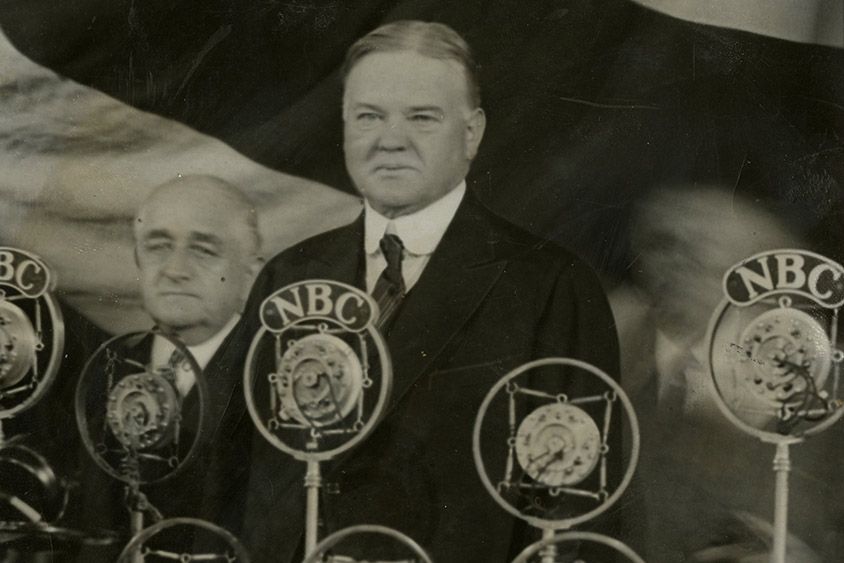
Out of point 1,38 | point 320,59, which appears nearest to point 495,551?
point 320,59

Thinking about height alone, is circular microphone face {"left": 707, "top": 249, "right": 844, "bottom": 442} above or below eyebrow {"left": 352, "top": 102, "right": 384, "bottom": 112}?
below

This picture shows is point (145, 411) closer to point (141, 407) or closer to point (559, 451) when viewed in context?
point (141, 407)

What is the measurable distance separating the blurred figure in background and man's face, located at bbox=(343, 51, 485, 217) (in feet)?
1.50

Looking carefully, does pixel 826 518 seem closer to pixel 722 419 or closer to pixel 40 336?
pixel 722 419

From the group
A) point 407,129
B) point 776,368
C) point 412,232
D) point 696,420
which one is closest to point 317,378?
point 412,232

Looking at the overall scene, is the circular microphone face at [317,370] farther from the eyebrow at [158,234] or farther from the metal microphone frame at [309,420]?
the eyebrow at [158,234]

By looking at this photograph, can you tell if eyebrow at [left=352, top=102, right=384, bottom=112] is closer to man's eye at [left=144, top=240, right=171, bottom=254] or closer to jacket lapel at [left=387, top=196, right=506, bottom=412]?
jacket lapel at [left=387, top=196, right=506, bottom=412]

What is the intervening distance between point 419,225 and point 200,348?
1.98ft

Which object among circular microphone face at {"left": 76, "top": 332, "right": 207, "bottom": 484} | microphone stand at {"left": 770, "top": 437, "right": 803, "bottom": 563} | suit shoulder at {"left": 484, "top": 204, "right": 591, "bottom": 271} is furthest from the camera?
circular microphone face at {"left": 76, "top": 332, "right": 207, "bottom": 484}

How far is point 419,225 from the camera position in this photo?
2781 mm

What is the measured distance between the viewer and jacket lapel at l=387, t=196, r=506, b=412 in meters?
2.73

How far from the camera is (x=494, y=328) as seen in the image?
2721 mm

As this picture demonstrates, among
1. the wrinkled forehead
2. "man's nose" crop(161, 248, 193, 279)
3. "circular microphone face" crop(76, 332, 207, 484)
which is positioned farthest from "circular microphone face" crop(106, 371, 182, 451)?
the wrinkled forehead

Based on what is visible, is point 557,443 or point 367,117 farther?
point 367,117
